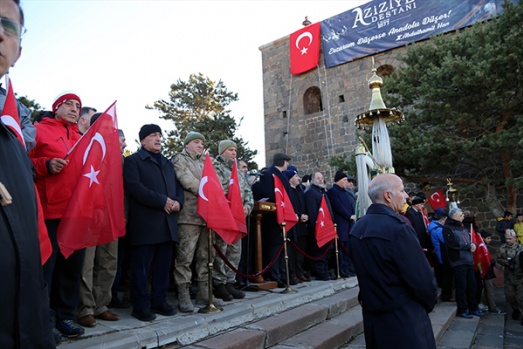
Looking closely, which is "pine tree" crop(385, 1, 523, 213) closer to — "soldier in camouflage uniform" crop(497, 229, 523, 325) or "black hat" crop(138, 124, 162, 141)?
"soldier in camouflage uniform" crop(497, 229, 523, 325)

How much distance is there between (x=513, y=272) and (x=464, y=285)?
1.85 metres

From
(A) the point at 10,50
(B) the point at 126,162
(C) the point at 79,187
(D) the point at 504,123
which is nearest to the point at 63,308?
(C) the point at 79,187

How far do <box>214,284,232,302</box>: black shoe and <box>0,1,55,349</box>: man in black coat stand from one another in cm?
337

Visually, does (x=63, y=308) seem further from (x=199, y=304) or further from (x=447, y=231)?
(x=447, y=231)

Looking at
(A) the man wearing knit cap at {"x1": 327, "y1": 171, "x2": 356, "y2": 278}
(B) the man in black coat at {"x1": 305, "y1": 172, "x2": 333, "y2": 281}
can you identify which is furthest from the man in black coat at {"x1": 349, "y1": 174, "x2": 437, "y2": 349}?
(A) the man wearing knit cap at {"x1": 327, "y1": 171, "x2": 356, "y2": 278}

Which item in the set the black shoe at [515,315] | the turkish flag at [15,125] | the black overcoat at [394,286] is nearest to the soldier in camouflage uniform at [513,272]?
the black shoe at [515,315]

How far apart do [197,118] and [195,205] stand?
2333 cm

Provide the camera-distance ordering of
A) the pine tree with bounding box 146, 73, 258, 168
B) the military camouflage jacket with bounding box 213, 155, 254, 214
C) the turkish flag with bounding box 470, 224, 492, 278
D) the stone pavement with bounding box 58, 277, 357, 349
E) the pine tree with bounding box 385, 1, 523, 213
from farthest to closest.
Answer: the pine tree with bounding box 146, 73, 258, 168 < the pine tree with bounding box 385, 1, 523, 213 < the turkish flag with bounding box 470, 224, 492, 278 < the military camouflage jacket with bounding box 213, 155, 254, 214 < the stone pavement with bounding box 58, 277, 357, 349

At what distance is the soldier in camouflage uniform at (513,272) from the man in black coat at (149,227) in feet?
24.4

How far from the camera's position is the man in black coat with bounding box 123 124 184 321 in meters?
3.49

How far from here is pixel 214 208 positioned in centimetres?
398

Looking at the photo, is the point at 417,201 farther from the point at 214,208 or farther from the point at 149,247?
the point at 149,247

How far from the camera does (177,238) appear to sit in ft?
12.1

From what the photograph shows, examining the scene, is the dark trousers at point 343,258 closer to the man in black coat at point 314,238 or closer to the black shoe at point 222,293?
the man in black coat at point 314,238
